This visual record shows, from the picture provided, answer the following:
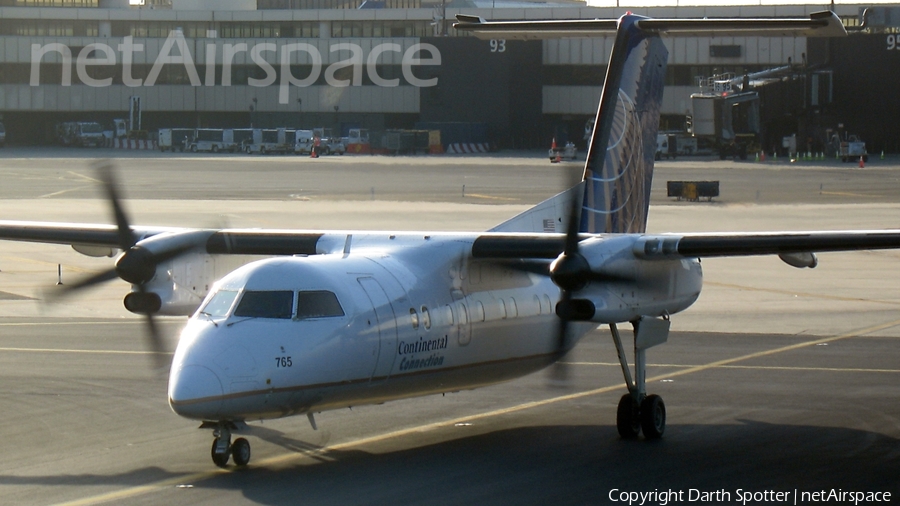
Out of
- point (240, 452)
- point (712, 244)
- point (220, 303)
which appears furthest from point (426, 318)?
point (712, 244)

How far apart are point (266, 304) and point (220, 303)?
25.8 inches

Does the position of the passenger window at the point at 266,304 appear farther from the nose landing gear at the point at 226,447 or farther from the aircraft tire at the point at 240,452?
the aircraft tire at the point at 240,452

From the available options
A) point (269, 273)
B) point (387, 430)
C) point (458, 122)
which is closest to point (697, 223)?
point (387, 430)

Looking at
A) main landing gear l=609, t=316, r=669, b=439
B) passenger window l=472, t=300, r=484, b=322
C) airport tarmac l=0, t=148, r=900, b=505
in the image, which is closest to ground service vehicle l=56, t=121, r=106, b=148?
airport tarmac l=0, t=148, r=900, b=505

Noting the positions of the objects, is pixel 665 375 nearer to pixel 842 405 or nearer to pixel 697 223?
pixel 842 405

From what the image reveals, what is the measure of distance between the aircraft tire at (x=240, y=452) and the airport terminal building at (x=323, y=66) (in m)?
105

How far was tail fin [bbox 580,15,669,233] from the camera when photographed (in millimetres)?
20938

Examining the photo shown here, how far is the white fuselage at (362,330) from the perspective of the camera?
14398mm

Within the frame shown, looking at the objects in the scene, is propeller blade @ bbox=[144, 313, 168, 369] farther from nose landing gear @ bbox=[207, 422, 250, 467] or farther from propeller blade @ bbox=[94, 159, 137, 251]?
nose landing gear @ bbox=[207, 422, 250, 467]

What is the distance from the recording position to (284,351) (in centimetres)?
1465

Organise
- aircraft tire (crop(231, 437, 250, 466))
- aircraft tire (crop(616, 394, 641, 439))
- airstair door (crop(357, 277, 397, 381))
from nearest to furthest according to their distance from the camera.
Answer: aircraft tire (crop(231, 437, 250, 466)) < airstair door (crop(357, 277, 397, 381)) < aircraft tire (crop(616, 394, 641, 439))

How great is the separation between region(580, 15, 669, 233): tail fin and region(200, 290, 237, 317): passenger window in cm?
748

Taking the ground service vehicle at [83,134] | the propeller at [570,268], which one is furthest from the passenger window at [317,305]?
the ground service vehicle at [83,134]

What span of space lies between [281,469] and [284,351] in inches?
88.0
